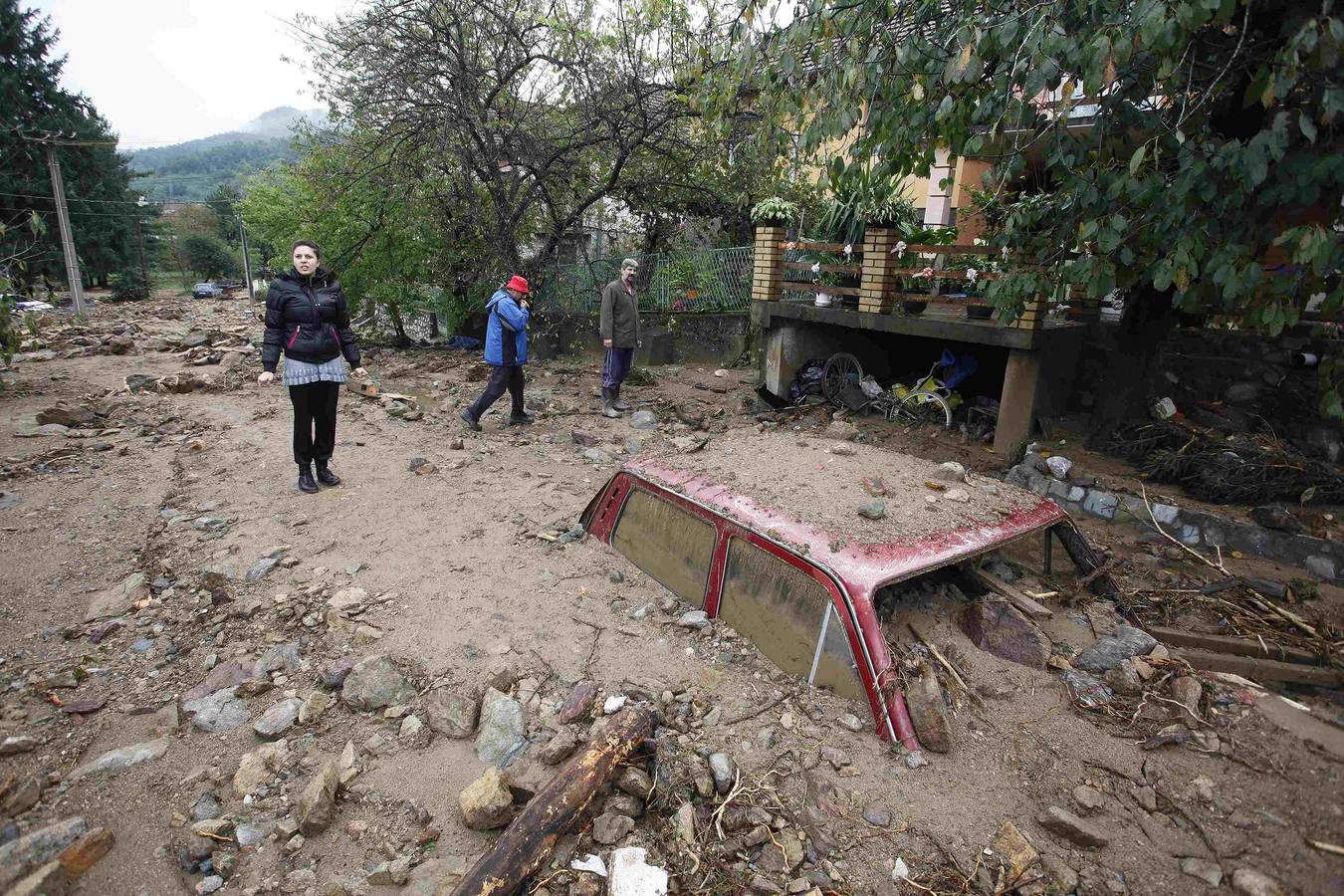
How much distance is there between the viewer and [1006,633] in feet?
8.92

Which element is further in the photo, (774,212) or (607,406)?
(607,406)

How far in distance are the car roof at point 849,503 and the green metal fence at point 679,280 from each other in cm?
882

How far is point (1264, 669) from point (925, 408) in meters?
5.00

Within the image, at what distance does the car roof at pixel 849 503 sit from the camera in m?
2.60

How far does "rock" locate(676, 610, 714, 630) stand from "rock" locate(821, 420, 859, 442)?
3.95 metres

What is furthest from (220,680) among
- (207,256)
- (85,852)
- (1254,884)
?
(207,256)

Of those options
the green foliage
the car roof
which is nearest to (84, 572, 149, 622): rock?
the car roof

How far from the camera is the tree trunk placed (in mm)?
6234

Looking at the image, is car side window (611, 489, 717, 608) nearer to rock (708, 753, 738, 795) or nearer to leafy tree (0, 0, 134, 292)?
rock (708, 753, 738, 795)

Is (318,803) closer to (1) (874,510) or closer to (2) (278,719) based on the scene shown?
(2) (278,719)

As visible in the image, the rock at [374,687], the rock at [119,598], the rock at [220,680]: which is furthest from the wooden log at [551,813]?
the rock at [119,598]

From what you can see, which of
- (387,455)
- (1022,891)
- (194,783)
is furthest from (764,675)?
(387,455)

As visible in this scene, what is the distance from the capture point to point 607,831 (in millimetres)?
2322

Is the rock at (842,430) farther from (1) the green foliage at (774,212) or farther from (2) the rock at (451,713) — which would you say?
(2) the rock at (451,713)
